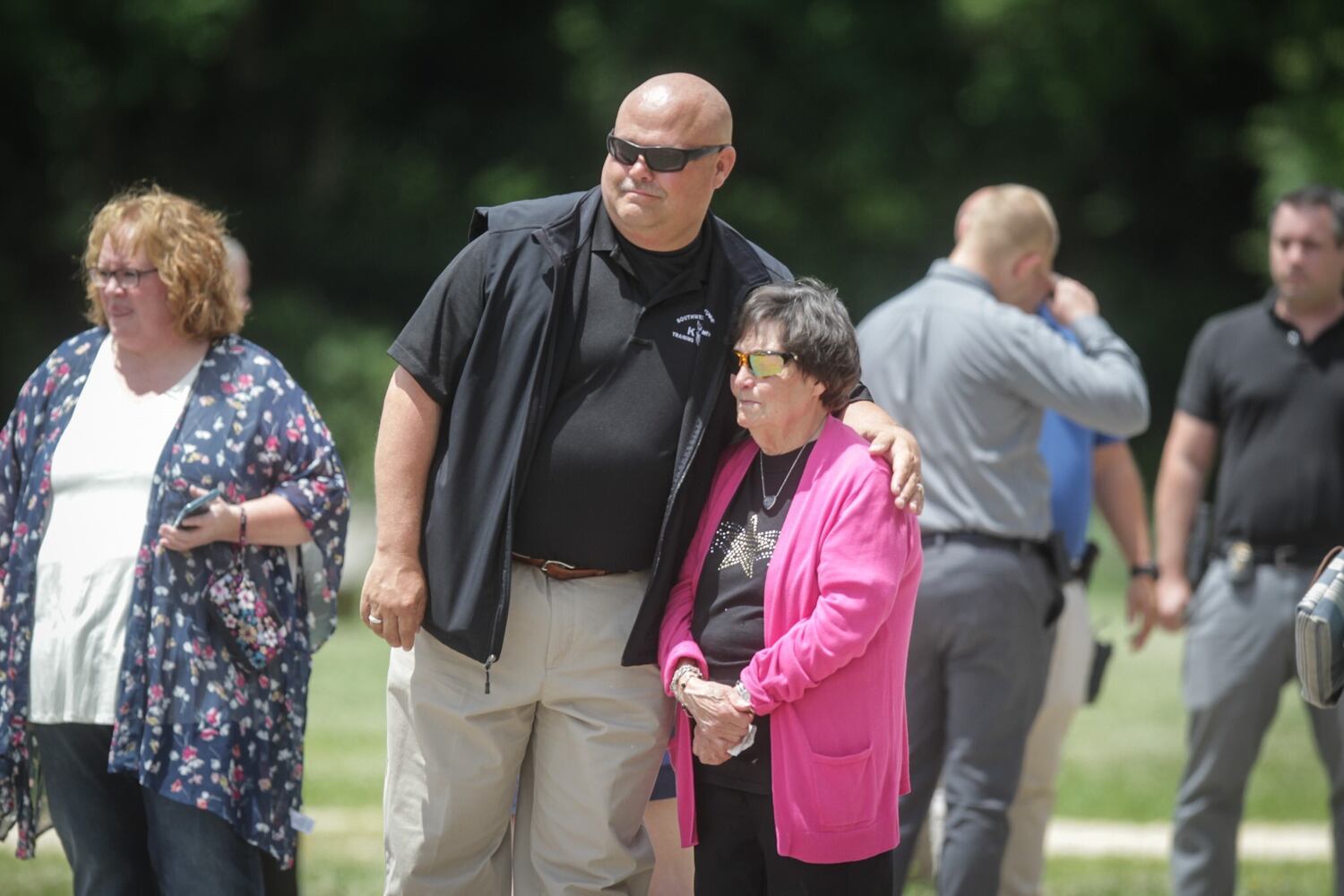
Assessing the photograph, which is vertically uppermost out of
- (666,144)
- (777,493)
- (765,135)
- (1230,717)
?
(765,135)

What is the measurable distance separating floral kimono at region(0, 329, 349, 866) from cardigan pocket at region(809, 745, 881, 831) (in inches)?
51.6

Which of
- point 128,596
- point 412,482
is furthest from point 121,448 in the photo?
point 412,482

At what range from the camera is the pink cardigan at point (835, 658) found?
3195 mm

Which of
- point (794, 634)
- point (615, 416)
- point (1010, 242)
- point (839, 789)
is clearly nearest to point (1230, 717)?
point (1010, 242)

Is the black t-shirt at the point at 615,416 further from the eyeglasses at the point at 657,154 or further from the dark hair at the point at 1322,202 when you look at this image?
the dark hair at the point at 1322,202

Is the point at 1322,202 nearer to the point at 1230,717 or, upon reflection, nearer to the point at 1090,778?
the point at 1230,717

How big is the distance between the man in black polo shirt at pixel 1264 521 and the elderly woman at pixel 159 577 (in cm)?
283

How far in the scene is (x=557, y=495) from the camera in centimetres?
334

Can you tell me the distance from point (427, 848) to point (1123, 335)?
18.4 meters

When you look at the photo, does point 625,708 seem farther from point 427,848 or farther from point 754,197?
point 754,197

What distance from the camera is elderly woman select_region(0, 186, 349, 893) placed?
362 centimetres

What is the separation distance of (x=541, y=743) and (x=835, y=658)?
0.73 meters

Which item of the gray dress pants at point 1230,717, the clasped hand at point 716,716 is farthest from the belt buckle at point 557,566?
the gray dress pants at point 1230,717

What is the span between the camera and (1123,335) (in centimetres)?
2059
